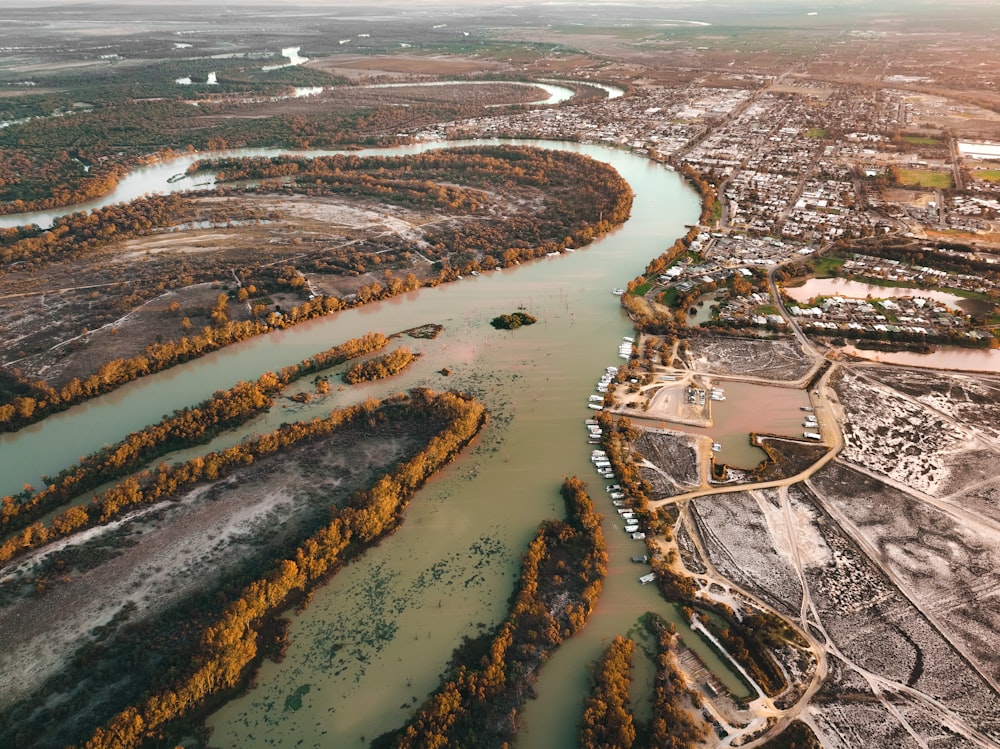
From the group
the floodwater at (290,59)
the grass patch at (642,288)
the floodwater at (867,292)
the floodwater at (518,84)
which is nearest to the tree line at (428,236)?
the grass patch at (642,288)

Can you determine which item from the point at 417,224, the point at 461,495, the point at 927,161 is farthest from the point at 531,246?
the point at 927,161

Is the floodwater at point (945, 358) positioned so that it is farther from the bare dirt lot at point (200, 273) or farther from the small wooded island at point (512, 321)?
the bare dirt lot at point (200, 273)

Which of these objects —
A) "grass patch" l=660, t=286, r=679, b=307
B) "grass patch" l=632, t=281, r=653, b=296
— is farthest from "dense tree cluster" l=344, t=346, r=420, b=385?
"grass patch" l=660, t=286, r=679, b=307

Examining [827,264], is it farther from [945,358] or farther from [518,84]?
[518,84]

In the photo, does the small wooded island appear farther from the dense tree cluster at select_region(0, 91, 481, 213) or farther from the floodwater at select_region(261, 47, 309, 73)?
the floodwater at select_region(261, 47, 309, 73)

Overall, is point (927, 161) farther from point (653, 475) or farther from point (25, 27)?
point (25, 27)
